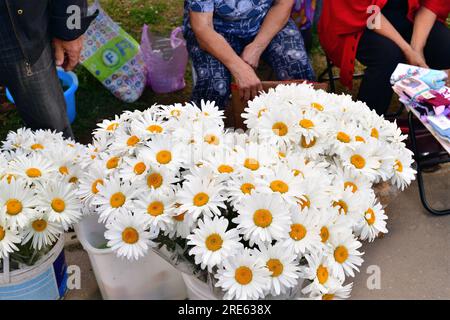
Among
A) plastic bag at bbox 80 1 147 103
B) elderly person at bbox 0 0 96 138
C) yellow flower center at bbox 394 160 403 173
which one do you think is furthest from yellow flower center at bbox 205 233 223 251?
plastic bag at bbox 80 1 147 103

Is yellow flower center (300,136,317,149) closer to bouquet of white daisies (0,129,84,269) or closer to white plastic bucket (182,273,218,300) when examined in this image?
white plastic bucket (182,273,218,300)

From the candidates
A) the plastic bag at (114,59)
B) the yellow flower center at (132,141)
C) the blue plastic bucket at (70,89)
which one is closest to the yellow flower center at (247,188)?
the yellow flower center at (132,141)

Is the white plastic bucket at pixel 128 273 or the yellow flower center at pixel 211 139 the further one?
the white plastic bucket at pixel 128 273

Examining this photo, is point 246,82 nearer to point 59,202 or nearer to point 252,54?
point 252,54

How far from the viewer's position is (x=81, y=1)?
2.06m

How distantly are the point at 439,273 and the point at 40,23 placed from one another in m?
2.08

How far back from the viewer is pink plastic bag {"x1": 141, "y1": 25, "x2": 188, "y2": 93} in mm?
3330

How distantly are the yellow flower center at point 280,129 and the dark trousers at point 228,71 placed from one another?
1142 mm

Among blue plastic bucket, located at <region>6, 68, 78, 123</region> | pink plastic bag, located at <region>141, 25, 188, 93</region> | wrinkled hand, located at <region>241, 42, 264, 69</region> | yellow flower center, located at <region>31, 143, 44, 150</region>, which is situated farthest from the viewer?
pink plastic bag, located at <region>141, 25, 188, 93</region>

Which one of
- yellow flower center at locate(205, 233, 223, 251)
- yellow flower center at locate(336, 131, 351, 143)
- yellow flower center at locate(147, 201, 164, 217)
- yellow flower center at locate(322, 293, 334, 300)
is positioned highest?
yellow flower center at locate(147, 201, 164, 217)

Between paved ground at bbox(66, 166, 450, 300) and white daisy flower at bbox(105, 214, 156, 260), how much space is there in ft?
2.77

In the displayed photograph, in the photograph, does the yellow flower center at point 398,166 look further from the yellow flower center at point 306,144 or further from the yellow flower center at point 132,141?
the yellow flower center at point 132,141

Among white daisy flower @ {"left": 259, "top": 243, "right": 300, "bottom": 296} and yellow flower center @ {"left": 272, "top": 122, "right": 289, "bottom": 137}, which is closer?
white daisy flower @ {"left": 259, "top": 243, "right": 300, "bottom": 296}

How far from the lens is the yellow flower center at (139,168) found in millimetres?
1338
